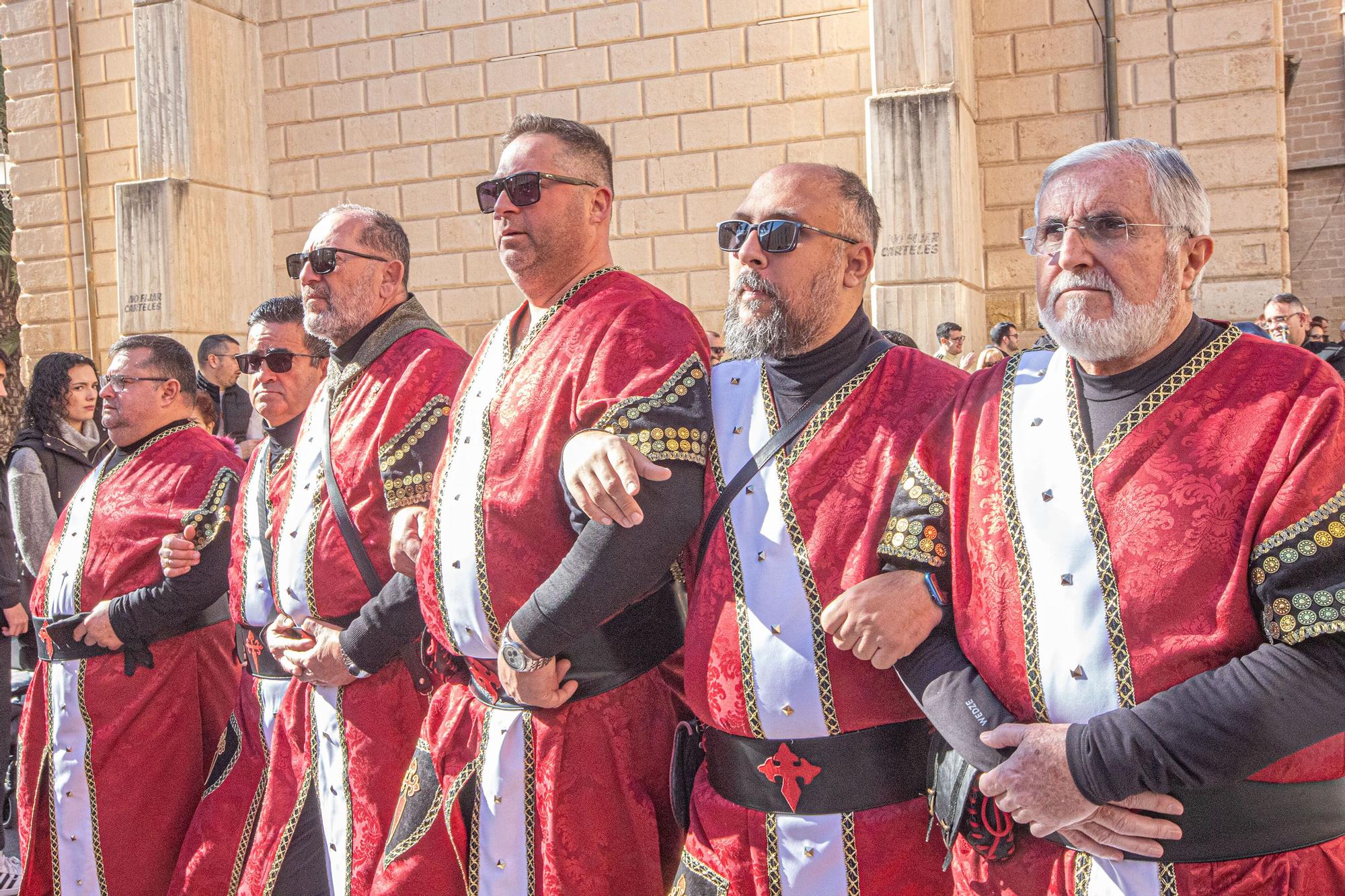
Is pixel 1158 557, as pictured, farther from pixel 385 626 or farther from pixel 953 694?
pixel 385 626

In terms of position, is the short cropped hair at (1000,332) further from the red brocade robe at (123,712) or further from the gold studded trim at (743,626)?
the gold studded trim at (743,626)

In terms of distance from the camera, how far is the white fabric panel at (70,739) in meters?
3.39

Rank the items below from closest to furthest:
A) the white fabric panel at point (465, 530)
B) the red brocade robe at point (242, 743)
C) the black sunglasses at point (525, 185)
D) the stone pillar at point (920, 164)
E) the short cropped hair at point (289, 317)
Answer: the white fabric panel at point (465, 530) < the black sunglasses at point (525, 185) < the red brocade robe at point (242, 743) < the short cropped hair at point (289, 317) < the stone pillar at point (920, 164)

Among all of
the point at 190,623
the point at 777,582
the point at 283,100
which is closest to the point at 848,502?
the point at 777,582

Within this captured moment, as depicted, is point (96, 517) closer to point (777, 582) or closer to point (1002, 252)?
point (777, 582)

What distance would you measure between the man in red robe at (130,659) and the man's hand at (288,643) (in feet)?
1.67

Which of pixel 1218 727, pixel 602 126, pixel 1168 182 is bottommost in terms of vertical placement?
pixel 1218 727

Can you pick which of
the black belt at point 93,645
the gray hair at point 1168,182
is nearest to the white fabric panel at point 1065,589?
the gray hair at point 1168,182

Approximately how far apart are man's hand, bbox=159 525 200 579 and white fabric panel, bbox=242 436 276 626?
23cm

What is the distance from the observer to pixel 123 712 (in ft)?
11.2

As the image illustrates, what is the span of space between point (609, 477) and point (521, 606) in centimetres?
42

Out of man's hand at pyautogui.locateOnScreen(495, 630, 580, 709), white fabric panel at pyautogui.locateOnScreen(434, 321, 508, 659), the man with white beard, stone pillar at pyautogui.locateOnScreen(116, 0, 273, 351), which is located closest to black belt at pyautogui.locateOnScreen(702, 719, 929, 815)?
the man with white beard

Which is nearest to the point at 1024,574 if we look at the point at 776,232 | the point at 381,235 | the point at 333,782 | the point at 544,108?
the point at 776,232

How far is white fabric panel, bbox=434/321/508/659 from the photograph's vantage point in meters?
2.32
